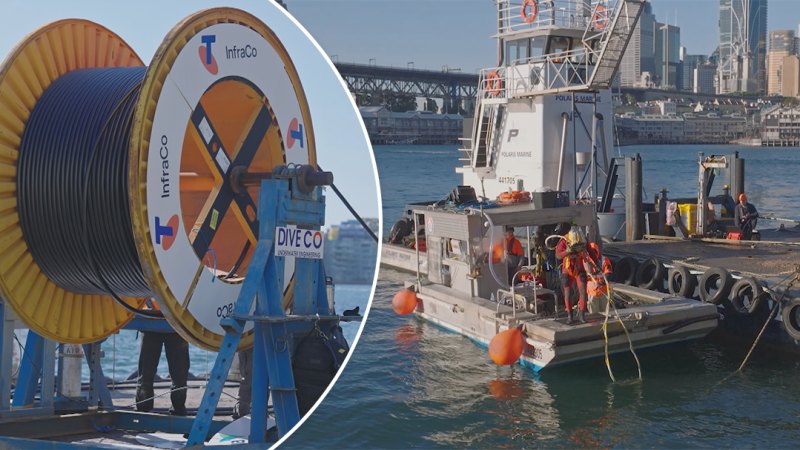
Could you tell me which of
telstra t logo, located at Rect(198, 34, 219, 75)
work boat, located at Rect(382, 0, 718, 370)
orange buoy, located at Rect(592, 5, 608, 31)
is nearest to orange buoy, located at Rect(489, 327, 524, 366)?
work boat, located at Rect(382, 0, 718, 370)

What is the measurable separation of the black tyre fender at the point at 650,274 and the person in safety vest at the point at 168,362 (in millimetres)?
10188

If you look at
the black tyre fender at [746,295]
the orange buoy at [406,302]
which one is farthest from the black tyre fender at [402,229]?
the black tyre fender at [746,295]

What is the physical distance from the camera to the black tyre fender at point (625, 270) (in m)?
17.0

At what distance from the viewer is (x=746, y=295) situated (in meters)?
14.7

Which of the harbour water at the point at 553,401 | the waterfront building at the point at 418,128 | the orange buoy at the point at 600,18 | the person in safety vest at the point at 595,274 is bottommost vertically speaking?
the harbour water at the point at 553,401

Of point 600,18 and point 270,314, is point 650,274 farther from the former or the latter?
point 270,314

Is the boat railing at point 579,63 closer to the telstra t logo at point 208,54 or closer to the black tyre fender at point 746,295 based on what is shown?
the black tyre fender at point 746,295

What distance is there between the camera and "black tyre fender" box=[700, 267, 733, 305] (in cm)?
1478

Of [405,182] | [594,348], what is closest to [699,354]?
[594,348]

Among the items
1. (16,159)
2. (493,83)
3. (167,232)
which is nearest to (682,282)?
(493,83)

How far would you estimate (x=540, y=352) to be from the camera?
12836 millimetres

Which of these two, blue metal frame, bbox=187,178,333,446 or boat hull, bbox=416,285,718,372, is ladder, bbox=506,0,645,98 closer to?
boat hull, bbox=416,285,718,372

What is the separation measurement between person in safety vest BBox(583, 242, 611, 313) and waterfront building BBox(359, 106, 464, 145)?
97875mm

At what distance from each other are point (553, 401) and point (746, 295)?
4.33m
